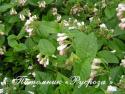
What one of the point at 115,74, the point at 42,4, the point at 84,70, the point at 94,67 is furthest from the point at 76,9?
the point at 84,70

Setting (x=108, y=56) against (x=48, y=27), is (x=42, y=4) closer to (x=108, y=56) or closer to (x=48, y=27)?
(x=48, y=27)

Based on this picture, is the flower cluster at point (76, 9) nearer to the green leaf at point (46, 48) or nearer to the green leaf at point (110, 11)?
the green leaf at point (110, 11)

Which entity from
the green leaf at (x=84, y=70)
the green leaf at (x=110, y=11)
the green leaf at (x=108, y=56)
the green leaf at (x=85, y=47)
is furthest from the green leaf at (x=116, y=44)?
the green leaf at (x=84, y=70)

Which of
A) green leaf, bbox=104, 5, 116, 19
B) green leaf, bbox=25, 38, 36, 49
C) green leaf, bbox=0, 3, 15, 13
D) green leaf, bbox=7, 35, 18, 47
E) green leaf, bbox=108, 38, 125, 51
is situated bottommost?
green leaf, bbox=108, 38, 125, 51

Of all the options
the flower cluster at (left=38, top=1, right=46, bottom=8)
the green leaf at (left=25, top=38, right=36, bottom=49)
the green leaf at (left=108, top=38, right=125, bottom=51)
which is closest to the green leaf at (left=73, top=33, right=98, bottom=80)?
the green leaf at (left=108, top=38, right=125, bottom=51)

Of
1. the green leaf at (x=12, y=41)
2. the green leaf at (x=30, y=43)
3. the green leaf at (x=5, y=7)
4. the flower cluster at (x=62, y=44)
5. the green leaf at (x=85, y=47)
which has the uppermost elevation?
the green leaf at (x=5, y=7)

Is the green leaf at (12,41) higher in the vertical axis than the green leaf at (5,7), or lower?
lower

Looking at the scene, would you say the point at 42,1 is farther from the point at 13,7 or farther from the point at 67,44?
the point at 67,44

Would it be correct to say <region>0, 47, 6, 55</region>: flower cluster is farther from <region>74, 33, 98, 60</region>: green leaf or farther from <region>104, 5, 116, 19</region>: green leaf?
<region>74, 33, 98, 60</region>: green leaf
